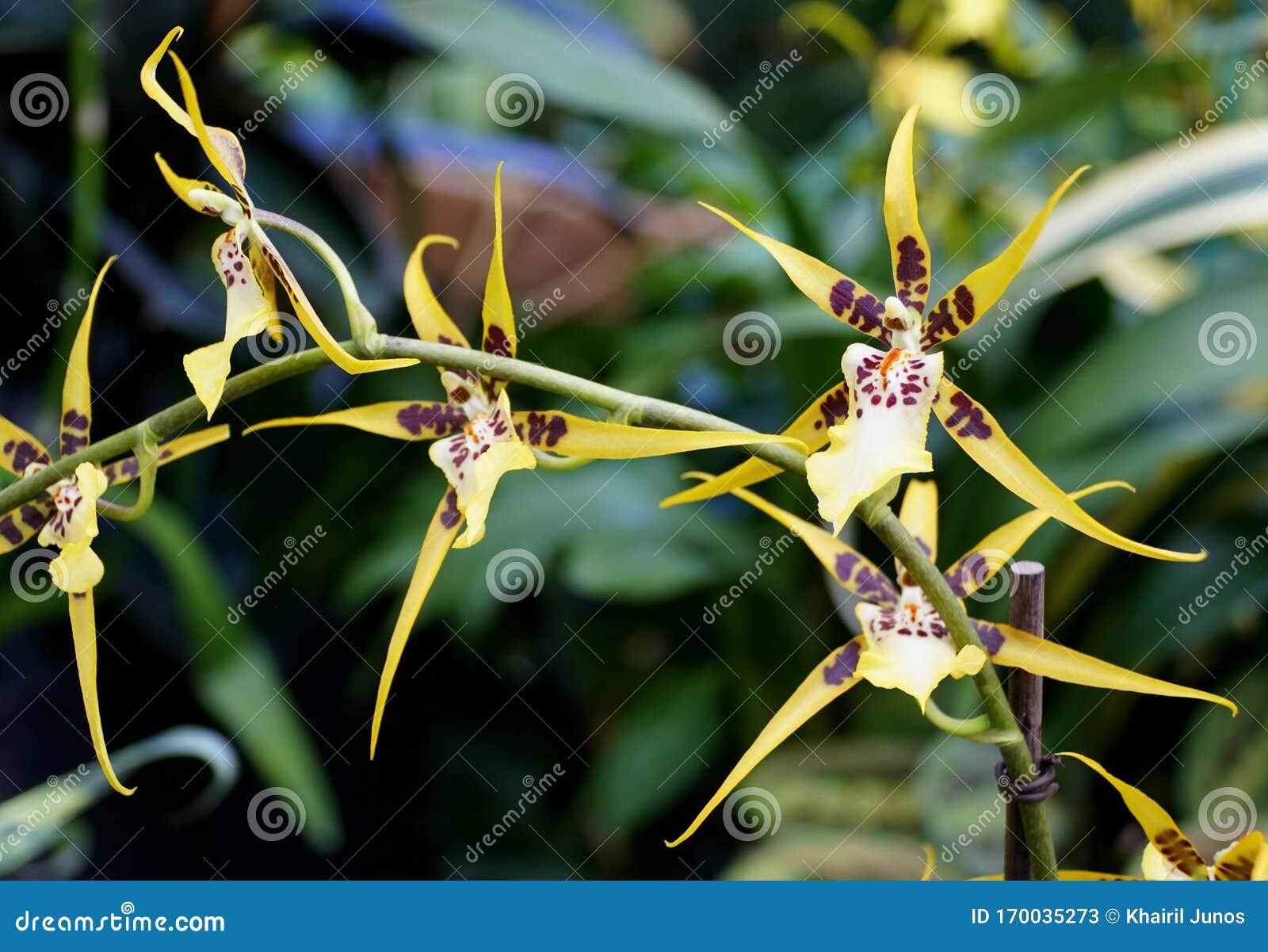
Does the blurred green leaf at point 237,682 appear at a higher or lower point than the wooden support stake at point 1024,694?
lower

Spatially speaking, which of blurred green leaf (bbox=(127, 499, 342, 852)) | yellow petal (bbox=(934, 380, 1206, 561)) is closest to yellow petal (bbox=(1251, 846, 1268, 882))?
yellow petal (bbox=(934, 380, 1206, 561))

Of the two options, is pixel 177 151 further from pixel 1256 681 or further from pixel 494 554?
pixel 1256 681

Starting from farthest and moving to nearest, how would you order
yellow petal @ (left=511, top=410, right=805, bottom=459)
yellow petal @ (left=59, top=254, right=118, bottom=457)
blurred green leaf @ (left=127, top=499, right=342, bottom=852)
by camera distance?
1. blurred green leaf @ (left=127, top=499, right=342, bottom=852)
2. yellow petal @ (left=59, top=254, right=118, bottom=457)
3. yellow petal @ (left=511, top=410, right=805, bottom=459)

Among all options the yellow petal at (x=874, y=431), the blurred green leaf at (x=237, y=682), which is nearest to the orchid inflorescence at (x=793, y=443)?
the yellow petal at (x=874, y=431)

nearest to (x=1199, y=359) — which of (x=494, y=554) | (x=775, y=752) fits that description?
(x=775, y=752)

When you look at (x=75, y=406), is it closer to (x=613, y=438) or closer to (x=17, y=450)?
(x=17, y=450)

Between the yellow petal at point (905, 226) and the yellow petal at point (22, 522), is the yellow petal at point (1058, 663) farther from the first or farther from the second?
the yellow petal at point (22, 522)

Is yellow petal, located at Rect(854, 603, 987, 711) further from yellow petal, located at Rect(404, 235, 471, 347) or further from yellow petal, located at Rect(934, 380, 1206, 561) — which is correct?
yellow petal, located at Rect(404, 235, 471, 347)
